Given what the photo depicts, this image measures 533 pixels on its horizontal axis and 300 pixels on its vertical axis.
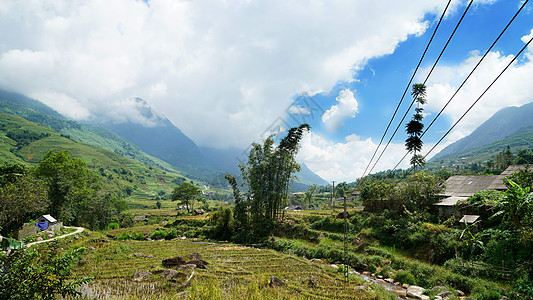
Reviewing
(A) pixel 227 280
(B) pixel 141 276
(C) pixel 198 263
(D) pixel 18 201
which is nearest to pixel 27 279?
(B) pixel 141 276

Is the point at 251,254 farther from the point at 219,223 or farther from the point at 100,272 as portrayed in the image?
the point at 219,223

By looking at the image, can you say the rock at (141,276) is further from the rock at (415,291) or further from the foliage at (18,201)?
the foliage at (18,201)

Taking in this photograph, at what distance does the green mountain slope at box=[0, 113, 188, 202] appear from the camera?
367 ft

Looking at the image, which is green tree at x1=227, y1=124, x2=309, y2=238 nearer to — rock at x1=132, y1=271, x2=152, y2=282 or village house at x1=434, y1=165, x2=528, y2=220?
village house at x1=434, y1=165, x2=528, y2=220

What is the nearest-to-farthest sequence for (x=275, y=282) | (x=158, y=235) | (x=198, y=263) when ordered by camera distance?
(x=275, y=282)
(x=198, y=263)
(x=158, y=235)

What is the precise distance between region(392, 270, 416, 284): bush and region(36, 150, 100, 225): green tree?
1289 inches

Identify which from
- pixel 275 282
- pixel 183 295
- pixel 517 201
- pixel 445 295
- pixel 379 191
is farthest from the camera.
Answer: pixel 379 191

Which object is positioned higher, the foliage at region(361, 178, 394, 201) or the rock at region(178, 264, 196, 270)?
the foliage at region(361, 178, 394, 201)

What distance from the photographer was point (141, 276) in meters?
11.3

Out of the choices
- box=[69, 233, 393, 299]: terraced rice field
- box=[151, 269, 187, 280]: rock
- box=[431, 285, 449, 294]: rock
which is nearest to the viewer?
box=[69, 233, 393, 299]: terraced rice field

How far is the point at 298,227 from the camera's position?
25656mm

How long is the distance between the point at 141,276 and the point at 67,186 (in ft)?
76.2

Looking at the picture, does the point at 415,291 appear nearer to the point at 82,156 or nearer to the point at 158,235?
the point at 158,235

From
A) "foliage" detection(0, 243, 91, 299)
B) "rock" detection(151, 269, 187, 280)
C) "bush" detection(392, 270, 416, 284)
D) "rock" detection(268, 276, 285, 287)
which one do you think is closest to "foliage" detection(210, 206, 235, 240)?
"rock" detection(151, 269, 187, 280)
